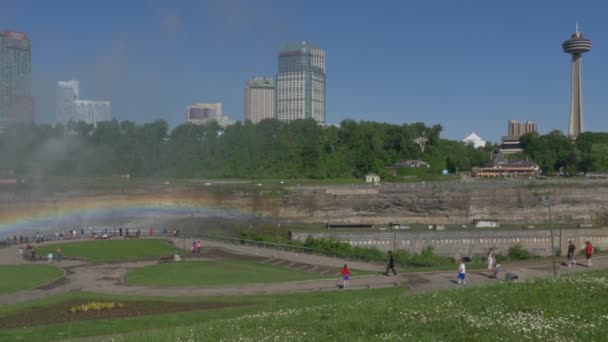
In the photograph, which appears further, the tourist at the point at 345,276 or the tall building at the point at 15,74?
the tall building at the point at 15,74

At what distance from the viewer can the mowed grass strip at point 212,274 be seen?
30578mm

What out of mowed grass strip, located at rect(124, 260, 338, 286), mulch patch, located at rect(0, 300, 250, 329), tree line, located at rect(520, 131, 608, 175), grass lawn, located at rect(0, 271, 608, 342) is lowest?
mowed grass strip, located at rect(124, 260, 338, 286)

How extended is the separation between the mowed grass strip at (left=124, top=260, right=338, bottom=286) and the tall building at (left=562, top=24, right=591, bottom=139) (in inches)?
6038

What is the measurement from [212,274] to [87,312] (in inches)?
389

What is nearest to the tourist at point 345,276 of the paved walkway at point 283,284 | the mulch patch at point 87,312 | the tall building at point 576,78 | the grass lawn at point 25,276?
the paved walkway at point 283,284

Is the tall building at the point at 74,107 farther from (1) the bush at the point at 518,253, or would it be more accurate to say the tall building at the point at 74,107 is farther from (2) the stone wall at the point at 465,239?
(1) the bush at the point at 518,253

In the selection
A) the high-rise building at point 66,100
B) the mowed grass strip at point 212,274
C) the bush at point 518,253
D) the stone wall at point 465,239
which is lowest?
the bush at point 518,253

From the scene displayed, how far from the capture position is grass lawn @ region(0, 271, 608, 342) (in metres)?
13.3

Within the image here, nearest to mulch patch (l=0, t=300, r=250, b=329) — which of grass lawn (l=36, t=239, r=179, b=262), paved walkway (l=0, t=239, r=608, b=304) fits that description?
paved walkway (l=0, t=239, r=608, b=304)

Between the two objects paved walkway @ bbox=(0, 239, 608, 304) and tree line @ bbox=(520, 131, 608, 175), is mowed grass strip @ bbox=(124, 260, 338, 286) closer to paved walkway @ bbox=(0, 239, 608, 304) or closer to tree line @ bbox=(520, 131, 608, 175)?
Result: paved walkway @ bbox=(0, 239, 608, 304)

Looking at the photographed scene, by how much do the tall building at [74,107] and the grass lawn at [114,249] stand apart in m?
52.7

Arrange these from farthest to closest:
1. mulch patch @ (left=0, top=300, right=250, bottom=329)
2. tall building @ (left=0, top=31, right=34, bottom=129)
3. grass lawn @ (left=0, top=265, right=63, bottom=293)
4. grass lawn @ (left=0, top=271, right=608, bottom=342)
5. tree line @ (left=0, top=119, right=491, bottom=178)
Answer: tree line @ (left=0, top=119, right=491, bottom=178) → tall building @ (left=0, top=31, right=34, bottom=129) → grass lawn @ (left=0, top=265, right=63, bottom=293) → mulch patch @ (left=0, top=300, right=250, bottom=329) → grass lawn @ (left=0, top=271, right=608, bottom=342)

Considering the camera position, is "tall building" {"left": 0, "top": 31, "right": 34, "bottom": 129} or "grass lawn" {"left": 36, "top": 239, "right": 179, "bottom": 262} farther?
"tall building" {"left": 0, "top": 31, "right": 34, "bottom": 129}

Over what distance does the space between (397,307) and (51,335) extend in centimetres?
1147
